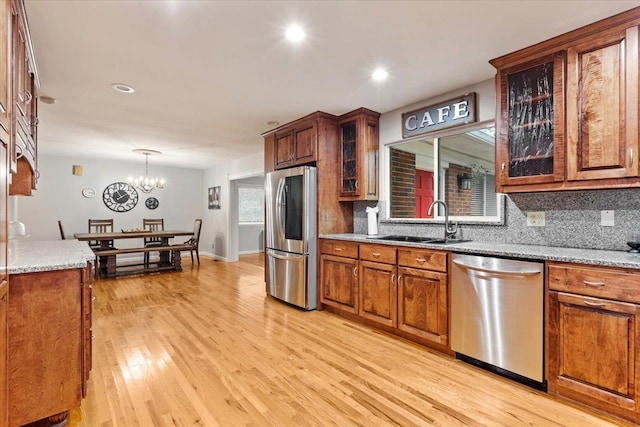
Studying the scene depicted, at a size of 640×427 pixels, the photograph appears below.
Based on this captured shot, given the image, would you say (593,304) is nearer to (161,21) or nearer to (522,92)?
(522,92)

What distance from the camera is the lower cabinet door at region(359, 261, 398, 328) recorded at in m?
2.88

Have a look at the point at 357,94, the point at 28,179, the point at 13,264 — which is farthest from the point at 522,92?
the point at 28,179

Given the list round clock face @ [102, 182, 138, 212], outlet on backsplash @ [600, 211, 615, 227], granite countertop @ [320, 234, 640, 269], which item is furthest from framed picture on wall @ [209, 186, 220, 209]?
outlet on backsplash @ [600, 211, 615, 227]

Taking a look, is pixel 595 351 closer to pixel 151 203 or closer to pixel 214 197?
pixel 214 197

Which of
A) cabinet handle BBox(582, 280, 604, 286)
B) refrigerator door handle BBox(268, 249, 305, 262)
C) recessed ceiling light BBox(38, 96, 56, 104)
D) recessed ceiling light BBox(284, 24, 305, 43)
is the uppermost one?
recessed ceiling light BBox(284, 24, 305, 43)

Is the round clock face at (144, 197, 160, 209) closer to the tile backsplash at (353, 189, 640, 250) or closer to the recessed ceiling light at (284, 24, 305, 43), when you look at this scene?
the recessed ceiling light at (284, 24, 305, 43)

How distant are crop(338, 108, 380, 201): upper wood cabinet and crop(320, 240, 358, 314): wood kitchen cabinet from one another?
62 centimetres

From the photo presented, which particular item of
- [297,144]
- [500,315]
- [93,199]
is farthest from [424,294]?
[93,199]

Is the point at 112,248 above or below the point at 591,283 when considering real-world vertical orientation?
below

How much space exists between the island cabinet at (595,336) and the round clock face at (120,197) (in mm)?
7854

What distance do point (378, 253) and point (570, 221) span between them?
1.47 metres

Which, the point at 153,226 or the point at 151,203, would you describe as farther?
the point at 151,203

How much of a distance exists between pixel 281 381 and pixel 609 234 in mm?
2432

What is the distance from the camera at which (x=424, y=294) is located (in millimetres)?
2637
